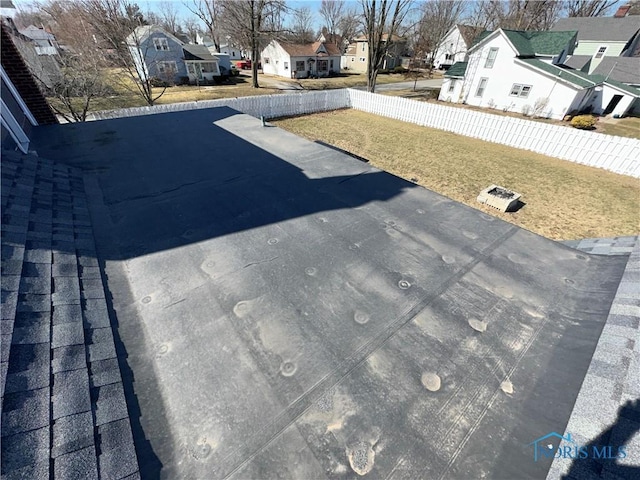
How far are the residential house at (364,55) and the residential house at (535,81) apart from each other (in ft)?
84.2

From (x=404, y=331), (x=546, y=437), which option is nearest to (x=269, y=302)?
(x=404, y=331)

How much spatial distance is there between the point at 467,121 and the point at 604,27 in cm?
2892

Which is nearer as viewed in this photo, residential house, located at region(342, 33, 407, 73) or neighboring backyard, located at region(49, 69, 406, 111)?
neighboring backyard, located at region(49, 69, 406, 111)

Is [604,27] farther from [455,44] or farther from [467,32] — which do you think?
[455,44]

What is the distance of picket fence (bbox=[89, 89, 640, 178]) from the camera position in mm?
11789

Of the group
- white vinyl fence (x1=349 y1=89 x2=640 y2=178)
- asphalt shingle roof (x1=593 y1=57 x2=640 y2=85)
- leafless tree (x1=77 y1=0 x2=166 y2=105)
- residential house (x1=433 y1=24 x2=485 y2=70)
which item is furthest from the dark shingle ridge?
residential house (x1=433 y1=24 x2=485 y2=70)

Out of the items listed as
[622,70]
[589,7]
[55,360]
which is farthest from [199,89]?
[589,7]

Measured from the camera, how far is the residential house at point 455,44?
38312mm

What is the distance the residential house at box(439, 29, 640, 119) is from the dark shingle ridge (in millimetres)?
26035

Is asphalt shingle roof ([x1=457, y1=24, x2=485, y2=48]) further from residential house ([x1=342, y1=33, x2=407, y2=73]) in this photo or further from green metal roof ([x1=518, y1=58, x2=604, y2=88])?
green metal roof ([x1=518, y1=58, x2=604, y2=88])

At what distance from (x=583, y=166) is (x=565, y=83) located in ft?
30.6

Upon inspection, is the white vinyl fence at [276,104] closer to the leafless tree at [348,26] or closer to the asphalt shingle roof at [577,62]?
the asphalt shingle roof at [577,62]

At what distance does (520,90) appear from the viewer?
19.4 meters

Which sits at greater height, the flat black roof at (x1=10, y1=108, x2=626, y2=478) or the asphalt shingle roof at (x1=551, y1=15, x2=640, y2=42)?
the asphalt shingle roof at (x1=551, y1=15, x2=640, y2=42)
